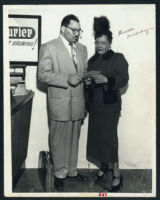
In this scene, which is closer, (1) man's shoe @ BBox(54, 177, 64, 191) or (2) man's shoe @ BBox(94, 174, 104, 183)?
(1) man's shoe @ BBox(54, 177, 64, 191)

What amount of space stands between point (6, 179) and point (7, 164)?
0.15 metres

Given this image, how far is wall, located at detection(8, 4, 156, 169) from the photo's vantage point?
11.7ft

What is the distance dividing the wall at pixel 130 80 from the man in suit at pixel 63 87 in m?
0.14

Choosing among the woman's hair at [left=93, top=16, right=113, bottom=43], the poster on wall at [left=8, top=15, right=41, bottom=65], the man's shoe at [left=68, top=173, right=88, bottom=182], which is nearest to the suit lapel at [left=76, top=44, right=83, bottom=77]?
the woman's hair at [left=93, top=16, right=113, bottom=43]

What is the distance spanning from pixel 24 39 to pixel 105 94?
38.1 inches

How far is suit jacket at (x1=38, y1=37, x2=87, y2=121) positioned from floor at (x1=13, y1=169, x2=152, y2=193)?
67 cm

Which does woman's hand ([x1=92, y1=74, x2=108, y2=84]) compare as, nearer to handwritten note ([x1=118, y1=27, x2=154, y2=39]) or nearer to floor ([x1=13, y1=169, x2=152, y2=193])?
handwritten note ([x1=118, y1=27, x2=154, y2=39])

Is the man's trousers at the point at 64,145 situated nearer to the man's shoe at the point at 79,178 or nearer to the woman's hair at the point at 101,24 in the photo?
the man's shoe at the point at 79,178

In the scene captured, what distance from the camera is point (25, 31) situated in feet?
12.1

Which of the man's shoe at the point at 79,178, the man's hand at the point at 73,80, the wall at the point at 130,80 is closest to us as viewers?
the man's hand at the point at 73,80

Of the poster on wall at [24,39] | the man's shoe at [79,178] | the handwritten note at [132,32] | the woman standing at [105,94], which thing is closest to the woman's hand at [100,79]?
the woman standing at [105,94]

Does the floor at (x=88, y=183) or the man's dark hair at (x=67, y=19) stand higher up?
the man's dark hair at (x=67, y=19)

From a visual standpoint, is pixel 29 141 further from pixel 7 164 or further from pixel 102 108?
pixel 102 108

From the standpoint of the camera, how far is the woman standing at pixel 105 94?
11.5 feet
